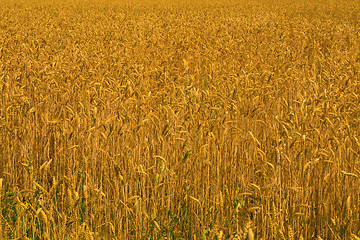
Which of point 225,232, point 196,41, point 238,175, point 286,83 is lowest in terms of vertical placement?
point 225,232

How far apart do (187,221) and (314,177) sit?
80cm

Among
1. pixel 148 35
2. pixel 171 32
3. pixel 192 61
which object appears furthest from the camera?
pixel 171 32

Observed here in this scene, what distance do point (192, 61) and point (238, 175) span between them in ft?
10.9

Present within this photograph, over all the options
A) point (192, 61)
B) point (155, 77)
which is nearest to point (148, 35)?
point (192, 61)

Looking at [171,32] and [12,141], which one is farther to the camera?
[171,32]

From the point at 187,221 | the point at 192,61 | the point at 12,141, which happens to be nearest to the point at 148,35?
the point at 192,61

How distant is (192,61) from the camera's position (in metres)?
5.91

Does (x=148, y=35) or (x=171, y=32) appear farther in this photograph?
(x=171, y=32)

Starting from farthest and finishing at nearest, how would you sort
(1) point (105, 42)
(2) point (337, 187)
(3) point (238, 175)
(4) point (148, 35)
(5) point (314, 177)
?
1. (4) point (148, 35)
2. (1) point (105, 42)
3. (3) point (238, 175)
4. (5) point (314, 177)
5. (2) point (337, 187)

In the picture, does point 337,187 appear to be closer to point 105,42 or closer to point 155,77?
point 155,77

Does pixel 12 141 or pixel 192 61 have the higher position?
pixel 192 61

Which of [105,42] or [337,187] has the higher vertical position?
[105,42]

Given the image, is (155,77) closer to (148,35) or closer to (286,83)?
(286,83)

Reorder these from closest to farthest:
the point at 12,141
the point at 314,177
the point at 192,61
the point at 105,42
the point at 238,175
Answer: the point at 314,177 → the point at 238,175 → the point at 12,141 → the point at 192,61 → the point at 105,42
